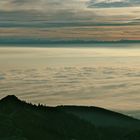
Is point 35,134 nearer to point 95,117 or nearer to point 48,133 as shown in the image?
point 48,133

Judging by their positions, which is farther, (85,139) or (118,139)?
(118,139)

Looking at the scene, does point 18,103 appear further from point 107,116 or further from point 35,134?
point 107,116

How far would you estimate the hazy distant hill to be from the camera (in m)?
111

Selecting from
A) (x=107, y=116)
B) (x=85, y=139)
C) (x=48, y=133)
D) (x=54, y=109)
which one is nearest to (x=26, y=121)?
(x=48, y=133)

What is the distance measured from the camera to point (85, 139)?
120 m

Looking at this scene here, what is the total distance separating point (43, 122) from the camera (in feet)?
399

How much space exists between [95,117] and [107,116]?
882 centimetres

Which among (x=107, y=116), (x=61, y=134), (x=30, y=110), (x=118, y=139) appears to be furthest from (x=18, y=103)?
(x=107, y=116)

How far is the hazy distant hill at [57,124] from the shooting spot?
4360 inches

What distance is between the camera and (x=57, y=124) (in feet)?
411


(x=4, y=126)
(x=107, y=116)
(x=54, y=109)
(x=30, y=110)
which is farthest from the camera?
A: (x=107, y=116)

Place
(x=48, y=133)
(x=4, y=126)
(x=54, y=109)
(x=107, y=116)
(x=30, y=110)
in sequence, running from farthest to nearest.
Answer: (x=107, y=116)
(x=54, y=109)
(x=30, y=110)
(x=48, y=133)
(x=4, y=126)

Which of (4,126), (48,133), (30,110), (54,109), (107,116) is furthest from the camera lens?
(107,116)

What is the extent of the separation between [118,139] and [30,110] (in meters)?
18.8
